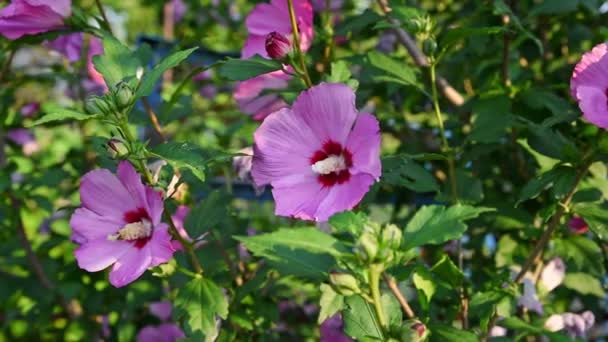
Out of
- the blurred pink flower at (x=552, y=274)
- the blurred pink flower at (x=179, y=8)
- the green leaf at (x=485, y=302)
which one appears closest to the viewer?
the green leaf at (x=485, y=302)

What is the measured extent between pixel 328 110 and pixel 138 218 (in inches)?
13.1

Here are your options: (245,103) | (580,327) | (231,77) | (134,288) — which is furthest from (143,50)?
(580,327)

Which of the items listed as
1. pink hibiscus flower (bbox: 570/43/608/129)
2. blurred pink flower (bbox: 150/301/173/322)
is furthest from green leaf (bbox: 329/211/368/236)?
blurred pink flower (bbox: 150/301/173/322)

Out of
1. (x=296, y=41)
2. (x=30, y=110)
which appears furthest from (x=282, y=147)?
(x=30, y=110)

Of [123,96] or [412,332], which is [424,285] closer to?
[412,332]

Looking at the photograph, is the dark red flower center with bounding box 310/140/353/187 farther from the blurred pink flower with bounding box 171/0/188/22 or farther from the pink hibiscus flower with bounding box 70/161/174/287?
the blurred pink flower with bounding box 171/0/188/22

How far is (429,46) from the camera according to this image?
104cm

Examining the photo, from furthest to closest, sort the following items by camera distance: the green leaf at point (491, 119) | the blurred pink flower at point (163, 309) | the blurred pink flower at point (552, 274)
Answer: the blurred pink flower at point (163, 309) < the blurred pink flower at point (552, 274) < the green leaf at point (491, 119)

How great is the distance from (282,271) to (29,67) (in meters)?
1.41

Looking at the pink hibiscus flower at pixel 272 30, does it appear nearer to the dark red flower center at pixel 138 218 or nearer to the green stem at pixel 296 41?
the green stem at pixel 296 41

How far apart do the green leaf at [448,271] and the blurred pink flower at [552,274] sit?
37 centimetres

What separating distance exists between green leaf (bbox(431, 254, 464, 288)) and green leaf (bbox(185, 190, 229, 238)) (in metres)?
0.36

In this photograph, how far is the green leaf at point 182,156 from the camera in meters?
0.86

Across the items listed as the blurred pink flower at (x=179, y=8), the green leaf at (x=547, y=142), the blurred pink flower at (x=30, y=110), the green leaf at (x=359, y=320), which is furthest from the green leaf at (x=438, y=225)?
the blurred pink flower at (x=179, y=8)
